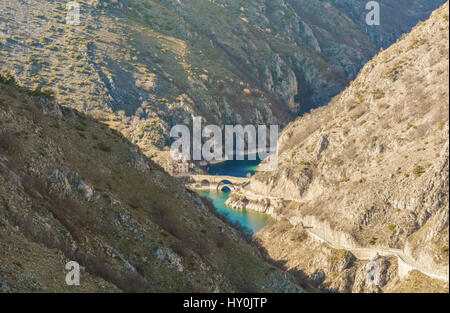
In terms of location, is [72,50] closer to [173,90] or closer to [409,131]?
[173,90]

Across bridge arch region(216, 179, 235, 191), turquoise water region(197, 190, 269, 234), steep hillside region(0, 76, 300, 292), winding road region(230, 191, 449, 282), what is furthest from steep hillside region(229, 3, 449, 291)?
bridge arch region(216, 179, 235, 191)

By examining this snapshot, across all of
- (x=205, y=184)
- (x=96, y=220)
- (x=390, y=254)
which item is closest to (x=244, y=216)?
(x=205, y=184)

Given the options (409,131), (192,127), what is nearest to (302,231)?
(409,131)

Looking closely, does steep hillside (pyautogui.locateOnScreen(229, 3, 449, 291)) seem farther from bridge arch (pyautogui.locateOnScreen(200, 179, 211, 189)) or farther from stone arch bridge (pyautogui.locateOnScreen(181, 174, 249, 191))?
bridge arch (pyautogui.locateOnScreen(200, 179, 211, 189))


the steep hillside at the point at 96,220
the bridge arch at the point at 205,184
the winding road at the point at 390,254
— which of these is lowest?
the bridge arch at the point at 205,184

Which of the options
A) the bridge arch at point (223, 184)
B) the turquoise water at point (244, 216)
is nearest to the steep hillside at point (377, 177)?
the turquoise water at point (244, 216)

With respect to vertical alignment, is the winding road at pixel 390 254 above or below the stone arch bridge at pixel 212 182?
above

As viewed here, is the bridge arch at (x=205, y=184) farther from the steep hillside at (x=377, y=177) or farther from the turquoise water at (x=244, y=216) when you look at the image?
the steep hillside at (x=377, y=177)
